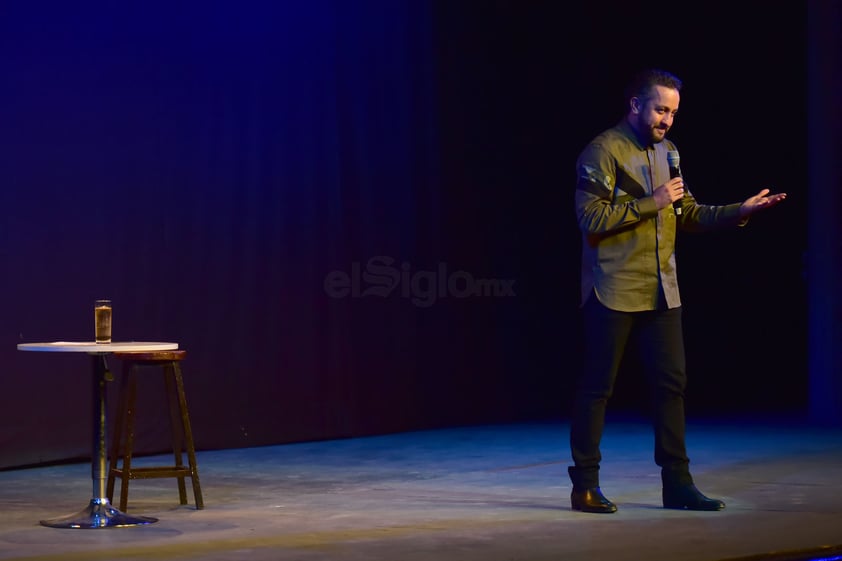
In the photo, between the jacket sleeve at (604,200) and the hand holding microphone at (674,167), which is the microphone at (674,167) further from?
the jacket sleeve at (604,200)

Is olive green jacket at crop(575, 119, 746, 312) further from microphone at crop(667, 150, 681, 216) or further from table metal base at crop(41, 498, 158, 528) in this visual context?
table metal base at crop(41, 498, 158, 528)

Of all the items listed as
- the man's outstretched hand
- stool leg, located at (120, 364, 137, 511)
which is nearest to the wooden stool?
stool leg, located at (120, 364, 137, 511)

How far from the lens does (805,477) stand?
5.15 m

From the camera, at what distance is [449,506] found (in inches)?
178

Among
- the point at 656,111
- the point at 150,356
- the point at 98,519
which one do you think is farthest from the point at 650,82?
the point at 98,519

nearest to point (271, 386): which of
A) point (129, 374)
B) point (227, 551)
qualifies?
point (129, 374)

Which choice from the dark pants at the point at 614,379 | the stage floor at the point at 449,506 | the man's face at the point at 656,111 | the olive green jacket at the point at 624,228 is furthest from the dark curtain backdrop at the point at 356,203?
the man's face at the point at 656,111

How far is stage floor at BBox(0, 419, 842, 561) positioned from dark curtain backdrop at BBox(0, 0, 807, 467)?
51 centimetres

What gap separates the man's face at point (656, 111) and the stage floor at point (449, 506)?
118cm

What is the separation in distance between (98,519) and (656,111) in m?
2.13

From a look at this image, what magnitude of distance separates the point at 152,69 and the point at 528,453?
7.98 ft

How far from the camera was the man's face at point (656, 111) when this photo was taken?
4246 mm

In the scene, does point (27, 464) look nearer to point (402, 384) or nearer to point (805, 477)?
point (402, 384)

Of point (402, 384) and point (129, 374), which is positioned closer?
point (129, 374)
